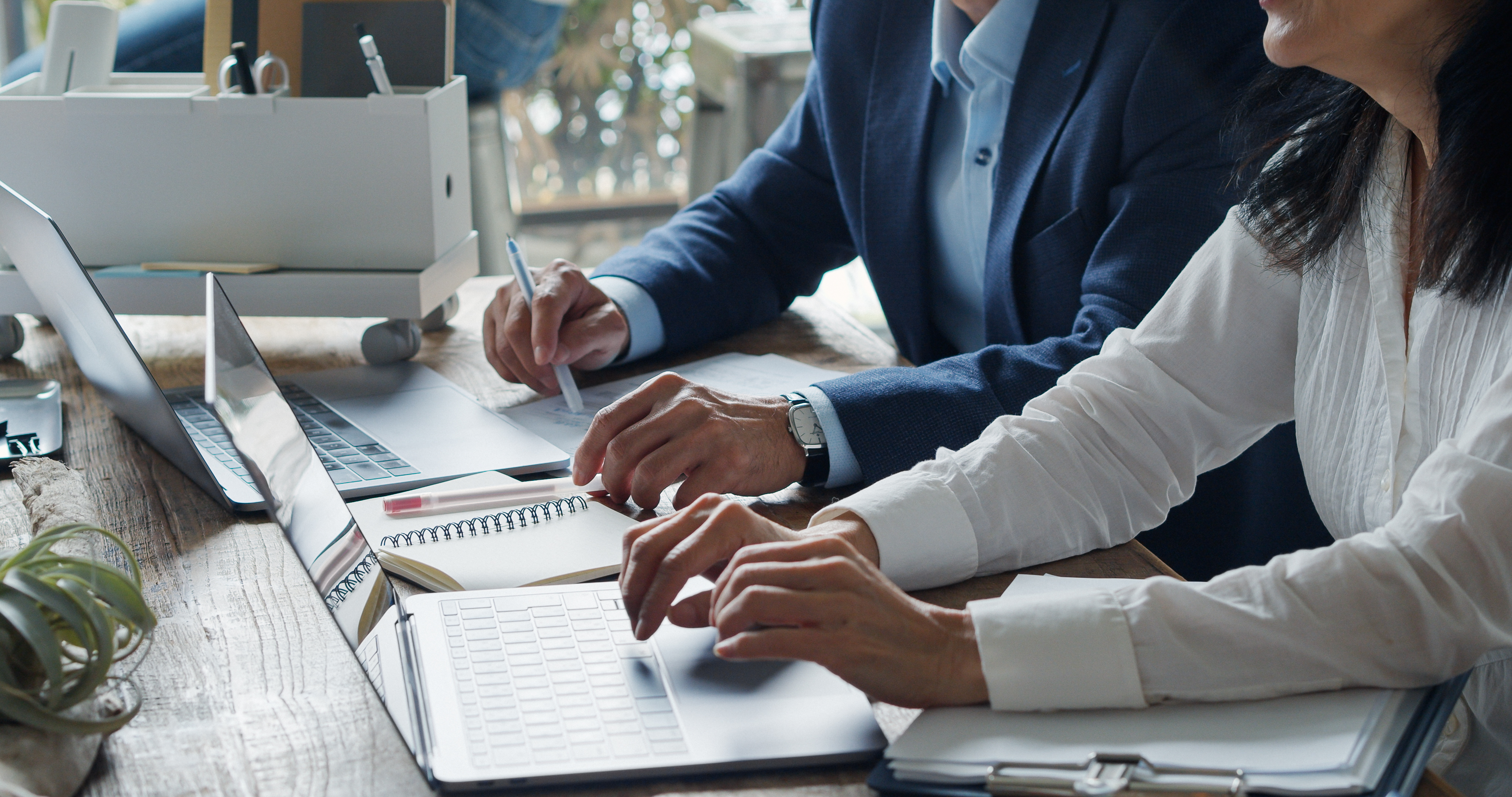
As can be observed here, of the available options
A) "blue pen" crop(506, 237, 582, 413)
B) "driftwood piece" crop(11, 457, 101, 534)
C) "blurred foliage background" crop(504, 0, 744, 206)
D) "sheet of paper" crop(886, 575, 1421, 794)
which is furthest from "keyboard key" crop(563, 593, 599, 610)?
"blurred foliage background" crop(504, 0, 744, 206)

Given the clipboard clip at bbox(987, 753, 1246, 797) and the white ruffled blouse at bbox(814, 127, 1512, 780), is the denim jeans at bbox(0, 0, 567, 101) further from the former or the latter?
the clipboard clip at bbox(987, 753, 1246, 797)

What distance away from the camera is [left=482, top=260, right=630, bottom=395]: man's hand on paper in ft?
4.04

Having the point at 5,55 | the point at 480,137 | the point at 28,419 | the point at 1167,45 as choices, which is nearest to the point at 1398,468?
the point at 1167,45

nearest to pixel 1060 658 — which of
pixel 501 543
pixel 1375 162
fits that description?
pixel 501 543

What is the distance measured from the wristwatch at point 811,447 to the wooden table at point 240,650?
0.05 feet

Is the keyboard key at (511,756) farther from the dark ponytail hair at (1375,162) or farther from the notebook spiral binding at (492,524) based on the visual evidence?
the dark ponytail hair at (1375,162)

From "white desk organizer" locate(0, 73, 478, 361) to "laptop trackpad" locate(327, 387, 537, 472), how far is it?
14 centimetres

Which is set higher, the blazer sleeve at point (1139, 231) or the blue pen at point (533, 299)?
the blazer sleeve at point (1139, 231)

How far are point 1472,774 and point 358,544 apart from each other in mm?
771

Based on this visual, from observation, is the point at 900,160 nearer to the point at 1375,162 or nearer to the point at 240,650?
the point at 1375,162

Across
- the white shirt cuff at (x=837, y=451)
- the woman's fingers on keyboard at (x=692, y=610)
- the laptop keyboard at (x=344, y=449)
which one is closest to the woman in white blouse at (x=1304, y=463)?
the woman's fingers on keyboard at (x=692, y=610)

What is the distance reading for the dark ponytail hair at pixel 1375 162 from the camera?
0.76m

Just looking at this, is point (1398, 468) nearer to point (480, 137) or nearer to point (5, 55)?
point (480, 137)

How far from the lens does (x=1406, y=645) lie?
2.10 ft
